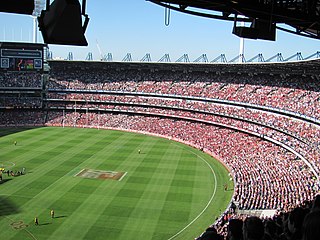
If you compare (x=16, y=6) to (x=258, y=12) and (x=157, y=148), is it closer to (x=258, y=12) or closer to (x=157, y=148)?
(x=258, y=12)

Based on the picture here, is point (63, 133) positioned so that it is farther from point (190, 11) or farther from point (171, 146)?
point (190, 11)

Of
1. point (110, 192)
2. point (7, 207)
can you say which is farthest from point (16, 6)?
point (110, 192)

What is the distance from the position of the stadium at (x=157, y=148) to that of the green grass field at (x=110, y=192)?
12 centimetres

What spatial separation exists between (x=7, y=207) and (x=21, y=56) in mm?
46740

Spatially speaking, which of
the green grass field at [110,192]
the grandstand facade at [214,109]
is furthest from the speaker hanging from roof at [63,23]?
the grandstand facade at [214,109]

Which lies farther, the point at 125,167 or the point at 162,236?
the point at 125,167

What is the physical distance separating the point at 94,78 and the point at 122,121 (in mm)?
15016

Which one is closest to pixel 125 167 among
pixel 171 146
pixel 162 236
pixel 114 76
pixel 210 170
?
pixel 210 170

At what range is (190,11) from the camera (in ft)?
36.6

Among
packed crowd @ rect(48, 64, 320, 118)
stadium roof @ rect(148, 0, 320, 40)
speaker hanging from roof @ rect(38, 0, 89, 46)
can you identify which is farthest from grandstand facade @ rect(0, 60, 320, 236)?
speaker hanging from roof @ rect(38, 0, 89, 46)

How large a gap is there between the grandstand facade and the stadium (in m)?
0.20

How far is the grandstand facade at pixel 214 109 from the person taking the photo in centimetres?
3225

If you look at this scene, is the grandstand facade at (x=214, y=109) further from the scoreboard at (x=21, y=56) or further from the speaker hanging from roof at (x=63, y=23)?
the speaker hanging from roof at (x=63, y=23)

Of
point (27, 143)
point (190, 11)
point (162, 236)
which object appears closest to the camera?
point (190, 11)
